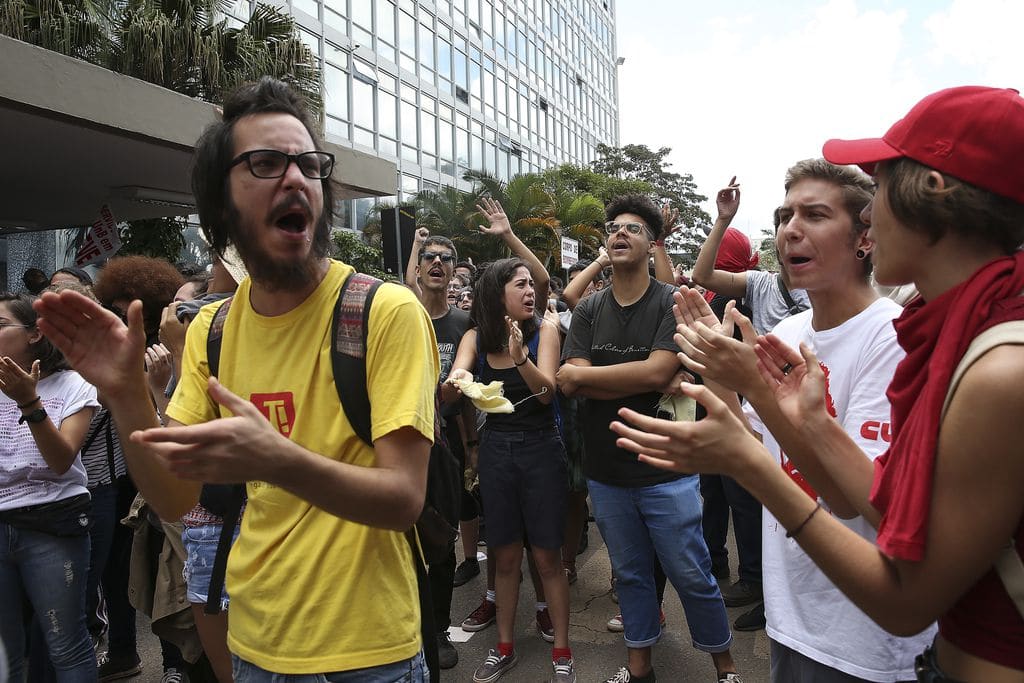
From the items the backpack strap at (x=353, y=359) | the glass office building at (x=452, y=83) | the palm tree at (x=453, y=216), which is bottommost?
the backpack strap at (x=353, y=359)

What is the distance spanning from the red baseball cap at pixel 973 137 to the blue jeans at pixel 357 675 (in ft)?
5.40

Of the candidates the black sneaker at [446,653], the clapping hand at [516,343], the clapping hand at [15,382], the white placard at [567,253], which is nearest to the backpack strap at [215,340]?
the clapping hand at [15,382]

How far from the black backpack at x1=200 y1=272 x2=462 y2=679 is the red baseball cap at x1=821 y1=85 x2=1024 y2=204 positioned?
124 cm

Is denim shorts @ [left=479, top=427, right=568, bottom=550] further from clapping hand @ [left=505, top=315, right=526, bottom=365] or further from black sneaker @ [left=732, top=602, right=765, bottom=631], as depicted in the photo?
black sneaker @ [left=732, top=602, right=765, bottom=631]

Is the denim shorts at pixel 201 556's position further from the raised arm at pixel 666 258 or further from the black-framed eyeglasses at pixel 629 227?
the raised arm at pixel 666 258

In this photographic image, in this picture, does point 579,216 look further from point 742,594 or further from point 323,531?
point 323,531

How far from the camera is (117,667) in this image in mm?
3877

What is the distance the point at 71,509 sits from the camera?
3.09 m

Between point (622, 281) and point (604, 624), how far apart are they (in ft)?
7.52

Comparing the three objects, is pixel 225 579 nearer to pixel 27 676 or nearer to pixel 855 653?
pixel 855 653

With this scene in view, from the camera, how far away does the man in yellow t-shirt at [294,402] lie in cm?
160

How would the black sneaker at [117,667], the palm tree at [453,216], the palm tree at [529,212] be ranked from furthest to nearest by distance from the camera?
1. the palm tree at [529,212]
2. the palm tree at [453,216]
3. the black sneaker at [117,667]

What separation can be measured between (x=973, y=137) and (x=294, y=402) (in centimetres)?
157

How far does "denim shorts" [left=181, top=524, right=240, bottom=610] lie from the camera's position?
2.74 m
